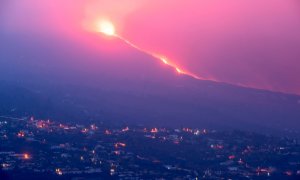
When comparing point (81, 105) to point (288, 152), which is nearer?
point (288, 152)

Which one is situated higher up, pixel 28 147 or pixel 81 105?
pixel 81 105

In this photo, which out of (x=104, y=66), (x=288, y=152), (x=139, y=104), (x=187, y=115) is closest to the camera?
(x=288, y=152)

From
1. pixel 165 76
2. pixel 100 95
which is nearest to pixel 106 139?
pixel 100 95

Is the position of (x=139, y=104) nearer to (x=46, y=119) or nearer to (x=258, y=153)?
(x=46, y=119)

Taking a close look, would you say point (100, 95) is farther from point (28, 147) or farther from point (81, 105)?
point (28, 147)

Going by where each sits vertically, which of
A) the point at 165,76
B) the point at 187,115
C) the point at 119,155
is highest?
the point at 165,76

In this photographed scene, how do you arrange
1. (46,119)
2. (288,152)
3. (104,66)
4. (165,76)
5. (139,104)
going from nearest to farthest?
(288,152) < (46,119) < (139,104) < (165,76) < (104,66)

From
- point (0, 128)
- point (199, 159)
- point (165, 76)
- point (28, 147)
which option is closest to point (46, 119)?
point (0, 128)

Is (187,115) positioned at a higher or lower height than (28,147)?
higher

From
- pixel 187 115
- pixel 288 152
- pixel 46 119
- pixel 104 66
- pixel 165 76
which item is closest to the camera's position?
pixel 288 152
